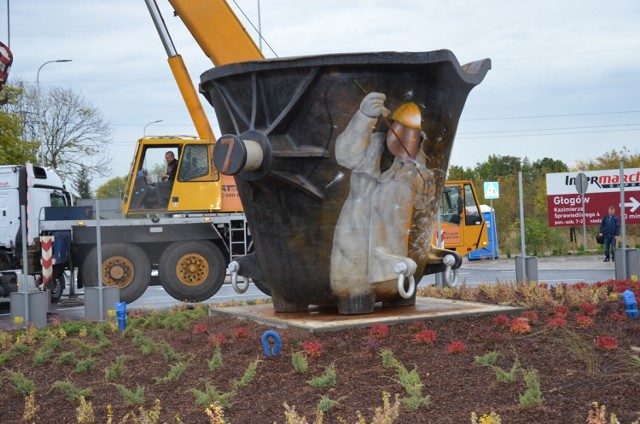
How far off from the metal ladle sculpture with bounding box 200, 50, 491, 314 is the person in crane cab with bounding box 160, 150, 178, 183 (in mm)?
9364

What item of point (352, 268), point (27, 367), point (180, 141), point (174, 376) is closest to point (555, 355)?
point (352, 268)

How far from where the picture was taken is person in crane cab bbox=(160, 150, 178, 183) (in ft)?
60.3

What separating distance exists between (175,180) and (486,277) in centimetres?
946

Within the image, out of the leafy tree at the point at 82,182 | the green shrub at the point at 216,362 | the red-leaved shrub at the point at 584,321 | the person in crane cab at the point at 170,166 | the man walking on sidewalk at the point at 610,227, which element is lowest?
the green shrub at the point at 216,362

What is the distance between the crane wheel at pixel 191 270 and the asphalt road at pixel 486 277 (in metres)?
0.49

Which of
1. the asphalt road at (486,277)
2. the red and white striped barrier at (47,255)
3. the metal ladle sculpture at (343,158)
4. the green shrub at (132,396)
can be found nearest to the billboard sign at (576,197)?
the asphalt road at (486,277)

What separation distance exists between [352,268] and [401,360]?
1787mm

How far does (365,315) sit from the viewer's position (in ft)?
29.3

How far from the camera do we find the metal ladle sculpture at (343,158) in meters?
8.45

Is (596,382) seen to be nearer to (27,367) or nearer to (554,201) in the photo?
(27,367)

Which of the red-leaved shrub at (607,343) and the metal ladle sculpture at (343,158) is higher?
the metal ladle sculpture at (343,158)

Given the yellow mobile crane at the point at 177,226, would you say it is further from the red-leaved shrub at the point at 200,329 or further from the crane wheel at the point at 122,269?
the red-leaved shrub at the point at 200,329

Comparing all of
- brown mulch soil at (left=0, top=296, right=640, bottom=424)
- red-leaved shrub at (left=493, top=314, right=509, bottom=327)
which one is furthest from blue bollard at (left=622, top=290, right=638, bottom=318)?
red-leaved shrub at (left=493, top=314, right=509, bottom=327)

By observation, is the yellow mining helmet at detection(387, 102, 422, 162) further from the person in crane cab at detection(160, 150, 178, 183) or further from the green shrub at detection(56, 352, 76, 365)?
the person in crane cab at detection(160, 150, 178, 183)
